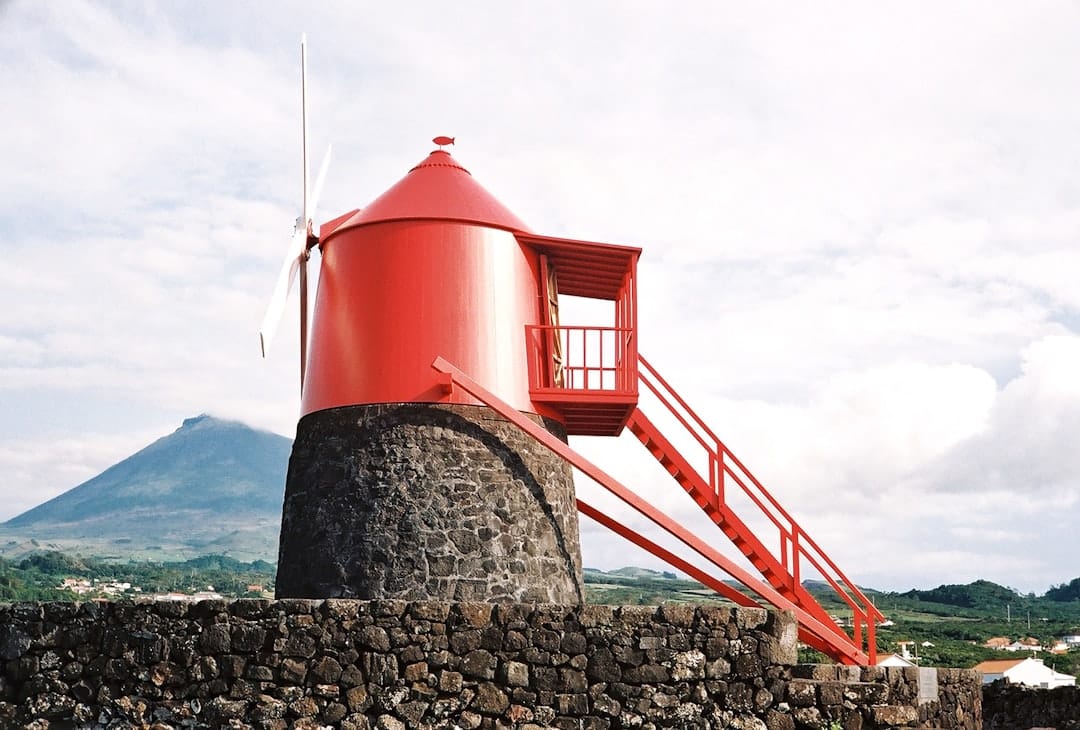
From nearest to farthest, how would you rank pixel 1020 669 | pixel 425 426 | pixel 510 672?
pixel 510 672
pixel 425 426
pixel 1020 669

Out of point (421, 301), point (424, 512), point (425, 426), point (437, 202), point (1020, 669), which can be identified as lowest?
point (1020, 669)

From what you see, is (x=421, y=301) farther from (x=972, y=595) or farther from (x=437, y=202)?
(x=972, y=595)

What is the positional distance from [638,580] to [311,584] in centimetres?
8334

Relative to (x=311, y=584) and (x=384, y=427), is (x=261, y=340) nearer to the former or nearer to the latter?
(x=384, y=427)

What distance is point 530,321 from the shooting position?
596 inches

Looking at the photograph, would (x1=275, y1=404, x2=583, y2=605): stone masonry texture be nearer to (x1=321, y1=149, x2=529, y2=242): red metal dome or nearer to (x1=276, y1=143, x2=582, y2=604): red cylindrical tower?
(x1=276, y1=143, x2=582, y2=604): red cylindrical tower

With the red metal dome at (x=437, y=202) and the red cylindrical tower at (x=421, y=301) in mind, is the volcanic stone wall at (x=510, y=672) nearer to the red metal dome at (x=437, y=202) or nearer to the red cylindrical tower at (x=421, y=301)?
the red cylindrical tower at (x=421, y=301)

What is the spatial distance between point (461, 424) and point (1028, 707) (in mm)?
8469

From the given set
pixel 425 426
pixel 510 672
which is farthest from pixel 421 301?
pixel 510 672

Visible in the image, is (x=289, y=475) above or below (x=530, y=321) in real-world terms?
below

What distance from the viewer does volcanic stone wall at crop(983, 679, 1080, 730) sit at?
16156 mm

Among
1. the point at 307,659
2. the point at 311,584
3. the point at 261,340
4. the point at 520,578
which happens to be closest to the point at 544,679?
the point at 307,659

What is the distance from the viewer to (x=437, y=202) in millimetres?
15000

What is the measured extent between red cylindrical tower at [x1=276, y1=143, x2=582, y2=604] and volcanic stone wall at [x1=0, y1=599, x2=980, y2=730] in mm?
2464
